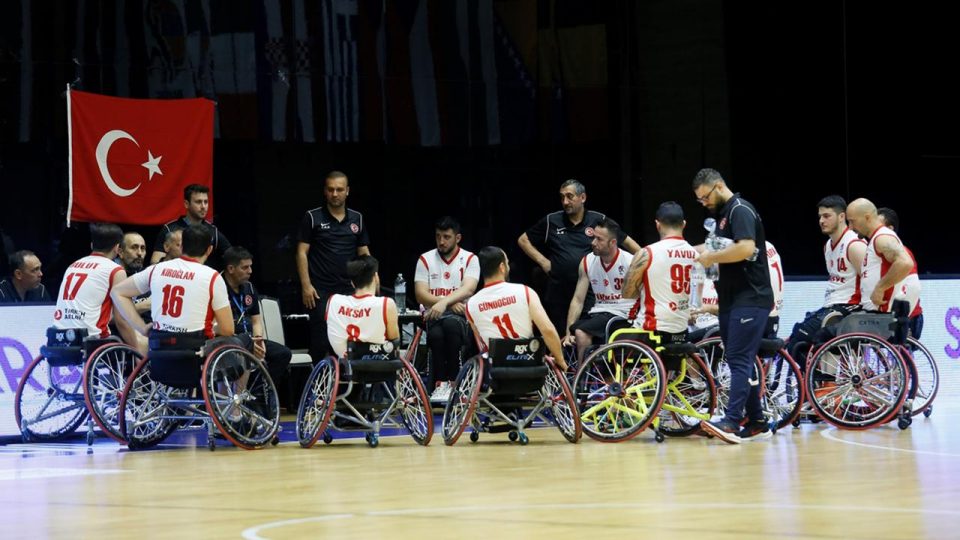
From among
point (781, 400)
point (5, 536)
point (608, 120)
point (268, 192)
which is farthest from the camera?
point (608, 120)

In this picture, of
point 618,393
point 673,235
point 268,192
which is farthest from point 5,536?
point 268,192

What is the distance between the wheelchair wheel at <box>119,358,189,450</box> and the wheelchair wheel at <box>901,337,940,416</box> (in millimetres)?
4862

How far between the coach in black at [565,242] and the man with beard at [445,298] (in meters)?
0.71

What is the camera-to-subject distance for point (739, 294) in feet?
30.4

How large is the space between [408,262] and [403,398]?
4.32 m

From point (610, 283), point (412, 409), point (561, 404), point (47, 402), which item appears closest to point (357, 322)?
point (412, 409)

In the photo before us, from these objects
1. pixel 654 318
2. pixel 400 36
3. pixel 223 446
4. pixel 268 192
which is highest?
pixel 400 36

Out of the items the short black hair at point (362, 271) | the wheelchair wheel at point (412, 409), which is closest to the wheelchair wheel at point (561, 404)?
the wheelchair wheel at point (412, 409)

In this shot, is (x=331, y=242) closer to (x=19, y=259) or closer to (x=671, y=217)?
(x=19, y=259)

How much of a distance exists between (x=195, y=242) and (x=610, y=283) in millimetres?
3225

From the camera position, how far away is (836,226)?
11.0 meters

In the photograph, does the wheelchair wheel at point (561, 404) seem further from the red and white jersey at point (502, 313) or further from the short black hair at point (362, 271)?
the short black hair at point (362, 271)

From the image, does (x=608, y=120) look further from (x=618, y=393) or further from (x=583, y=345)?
(x=618, y=393)

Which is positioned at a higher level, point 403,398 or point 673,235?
point 673,235
